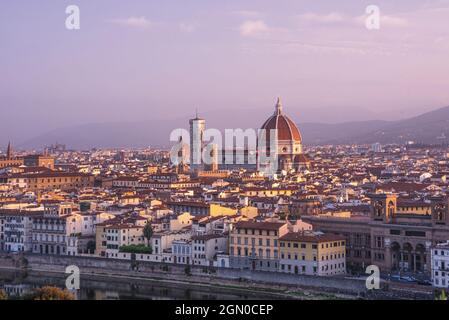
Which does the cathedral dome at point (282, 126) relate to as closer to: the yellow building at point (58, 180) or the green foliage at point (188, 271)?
the yellow building at point (58, 180)

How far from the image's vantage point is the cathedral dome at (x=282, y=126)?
76938mm

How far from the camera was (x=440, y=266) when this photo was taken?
2422 cm

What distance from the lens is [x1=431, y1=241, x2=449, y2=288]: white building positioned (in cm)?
2397

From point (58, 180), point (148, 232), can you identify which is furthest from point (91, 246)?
point (58, 180)

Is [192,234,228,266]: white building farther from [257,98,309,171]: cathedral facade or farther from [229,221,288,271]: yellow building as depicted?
[257,98,309,171]: cathedral facade

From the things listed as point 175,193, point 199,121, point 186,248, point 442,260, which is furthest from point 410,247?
point 199,121

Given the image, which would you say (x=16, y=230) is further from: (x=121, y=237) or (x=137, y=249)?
A: (x=137, y=249)

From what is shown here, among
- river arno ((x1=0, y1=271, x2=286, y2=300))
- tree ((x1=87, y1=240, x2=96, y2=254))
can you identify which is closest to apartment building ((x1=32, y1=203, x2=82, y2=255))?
tree ((x1=87, y1=240, x2=96, y2=254))

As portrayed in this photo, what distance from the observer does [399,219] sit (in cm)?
2741

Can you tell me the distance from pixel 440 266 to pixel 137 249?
9454mm

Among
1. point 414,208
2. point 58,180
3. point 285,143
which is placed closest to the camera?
point 414,208

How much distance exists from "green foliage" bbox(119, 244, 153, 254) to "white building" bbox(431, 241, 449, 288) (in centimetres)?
883

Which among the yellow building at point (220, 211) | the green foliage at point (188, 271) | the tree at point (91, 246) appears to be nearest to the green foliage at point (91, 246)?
the tree at point (91, 246)

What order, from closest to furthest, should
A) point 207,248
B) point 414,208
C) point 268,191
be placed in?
point 207,248
point 414,208
point 268,191
